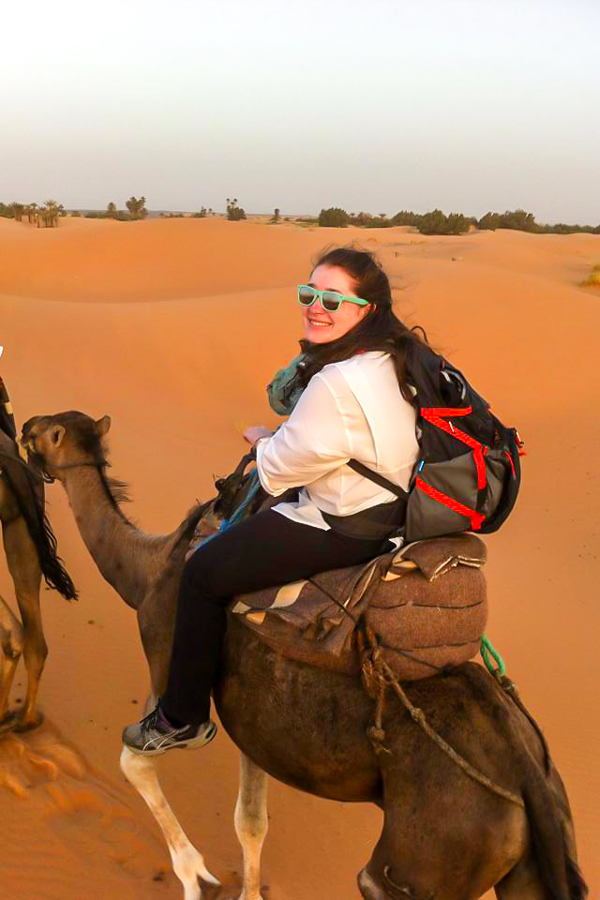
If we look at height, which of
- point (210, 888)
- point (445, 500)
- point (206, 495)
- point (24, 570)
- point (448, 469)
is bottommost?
point (210, 888)

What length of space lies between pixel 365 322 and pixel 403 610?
47.7 inches

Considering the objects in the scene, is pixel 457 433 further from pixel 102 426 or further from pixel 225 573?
pixel 102 426

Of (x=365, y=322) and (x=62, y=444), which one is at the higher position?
(x=365, y=322)

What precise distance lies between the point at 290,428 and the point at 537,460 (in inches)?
389

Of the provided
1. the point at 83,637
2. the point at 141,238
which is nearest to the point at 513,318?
the point at 83,637

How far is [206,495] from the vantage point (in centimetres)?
1017

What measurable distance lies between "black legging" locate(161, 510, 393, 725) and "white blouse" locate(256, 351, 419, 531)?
11 centimetres

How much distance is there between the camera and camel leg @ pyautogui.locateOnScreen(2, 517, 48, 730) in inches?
214

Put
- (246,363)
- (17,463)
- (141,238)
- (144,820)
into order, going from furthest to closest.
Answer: (141,238)
(246,363)
(17,463)
(144,820)

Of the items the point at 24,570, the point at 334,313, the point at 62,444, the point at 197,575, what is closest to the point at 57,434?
the point at 62,444

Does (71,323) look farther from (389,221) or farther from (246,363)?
(389,221)

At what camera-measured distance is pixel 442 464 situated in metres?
2.94

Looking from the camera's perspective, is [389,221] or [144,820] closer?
[144,820]

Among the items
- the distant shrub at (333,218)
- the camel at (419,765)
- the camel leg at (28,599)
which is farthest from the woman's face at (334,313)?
the distant shrub at (333,218)
